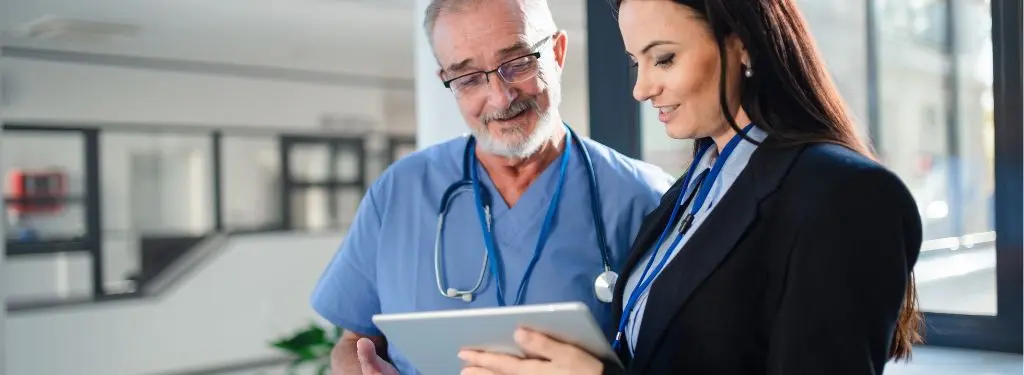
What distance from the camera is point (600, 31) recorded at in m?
2.27

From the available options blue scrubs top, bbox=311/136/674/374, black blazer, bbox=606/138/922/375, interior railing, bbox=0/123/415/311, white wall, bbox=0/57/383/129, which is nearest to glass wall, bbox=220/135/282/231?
interior railing, bbox=0/123/415/311

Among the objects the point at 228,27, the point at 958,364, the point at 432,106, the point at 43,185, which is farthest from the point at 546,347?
the point at 43,185

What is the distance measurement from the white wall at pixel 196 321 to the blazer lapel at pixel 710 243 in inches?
189

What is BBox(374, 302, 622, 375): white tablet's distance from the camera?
795mm

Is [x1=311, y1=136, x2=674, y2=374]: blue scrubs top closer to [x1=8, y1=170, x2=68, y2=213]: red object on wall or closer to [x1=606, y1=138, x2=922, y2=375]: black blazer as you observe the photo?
[x1=606, y1=138, x2=922, y2=375]: black blazer

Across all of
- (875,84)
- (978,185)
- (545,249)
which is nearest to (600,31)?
(875,84)

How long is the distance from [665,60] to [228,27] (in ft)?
15.1

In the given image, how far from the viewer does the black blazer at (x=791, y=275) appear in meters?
0.71

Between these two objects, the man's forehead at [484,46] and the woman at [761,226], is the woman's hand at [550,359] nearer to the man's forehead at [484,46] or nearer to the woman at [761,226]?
the woman at [761,226]

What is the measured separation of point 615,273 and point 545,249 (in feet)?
0.39

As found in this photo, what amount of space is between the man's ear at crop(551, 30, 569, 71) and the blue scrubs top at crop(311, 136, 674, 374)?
135 mm

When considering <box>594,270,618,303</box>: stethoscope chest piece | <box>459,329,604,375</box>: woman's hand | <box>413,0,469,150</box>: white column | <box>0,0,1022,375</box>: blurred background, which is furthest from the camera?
<box>0,0,1022,375</box>: blurred background

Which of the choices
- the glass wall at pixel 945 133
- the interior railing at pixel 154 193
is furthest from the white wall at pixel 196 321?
the glass wall at pixel 945 133

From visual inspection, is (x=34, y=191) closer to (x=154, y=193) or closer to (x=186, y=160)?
(x=154, y=193)
